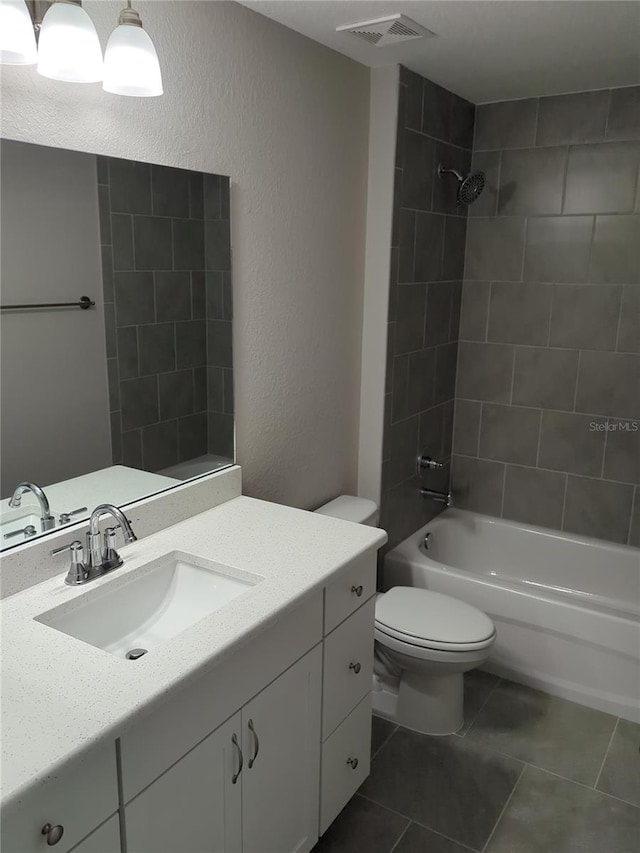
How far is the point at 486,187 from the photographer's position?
3.21 meters

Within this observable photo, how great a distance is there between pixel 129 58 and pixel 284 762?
1641 mm

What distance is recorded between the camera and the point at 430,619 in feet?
8.00

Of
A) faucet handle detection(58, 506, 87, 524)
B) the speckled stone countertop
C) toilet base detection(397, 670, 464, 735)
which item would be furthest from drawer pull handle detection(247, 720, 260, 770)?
toilet base detection(397, 670, 464, 735)

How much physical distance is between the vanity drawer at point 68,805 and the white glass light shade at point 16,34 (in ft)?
4.20

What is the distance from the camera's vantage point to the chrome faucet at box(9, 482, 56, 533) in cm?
157

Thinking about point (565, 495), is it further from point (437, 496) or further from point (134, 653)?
point (134, 653)

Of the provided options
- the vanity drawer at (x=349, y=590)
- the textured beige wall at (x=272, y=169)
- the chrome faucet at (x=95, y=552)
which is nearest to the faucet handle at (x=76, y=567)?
the chrome faucet at (x=95, y=552)

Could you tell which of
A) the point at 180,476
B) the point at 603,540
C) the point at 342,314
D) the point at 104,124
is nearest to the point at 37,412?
the point at 180,476

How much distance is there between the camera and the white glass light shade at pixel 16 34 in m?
1.32

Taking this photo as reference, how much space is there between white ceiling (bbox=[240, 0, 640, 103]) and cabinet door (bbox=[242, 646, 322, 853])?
5.85 feet

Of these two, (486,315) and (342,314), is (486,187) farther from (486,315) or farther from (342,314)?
(342,314)

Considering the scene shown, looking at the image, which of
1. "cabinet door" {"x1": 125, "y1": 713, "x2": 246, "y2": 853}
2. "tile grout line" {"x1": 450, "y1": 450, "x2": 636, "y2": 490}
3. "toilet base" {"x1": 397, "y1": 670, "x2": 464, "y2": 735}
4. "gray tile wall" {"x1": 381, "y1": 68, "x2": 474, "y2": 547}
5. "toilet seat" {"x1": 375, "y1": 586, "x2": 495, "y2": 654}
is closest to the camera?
"cabinet door" {"x1": 125, "y1": 713, "x2": 246, "y2": 853}

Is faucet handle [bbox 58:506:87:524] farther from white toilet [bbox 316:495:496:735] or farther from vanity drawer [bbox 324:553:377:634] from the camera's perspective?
white toilet [bbox 316:495:496:735]

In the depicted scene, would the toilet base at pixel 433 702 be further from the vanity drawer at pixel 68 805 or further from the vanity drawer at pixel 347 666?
the vanity drawer at pixel 68 805
